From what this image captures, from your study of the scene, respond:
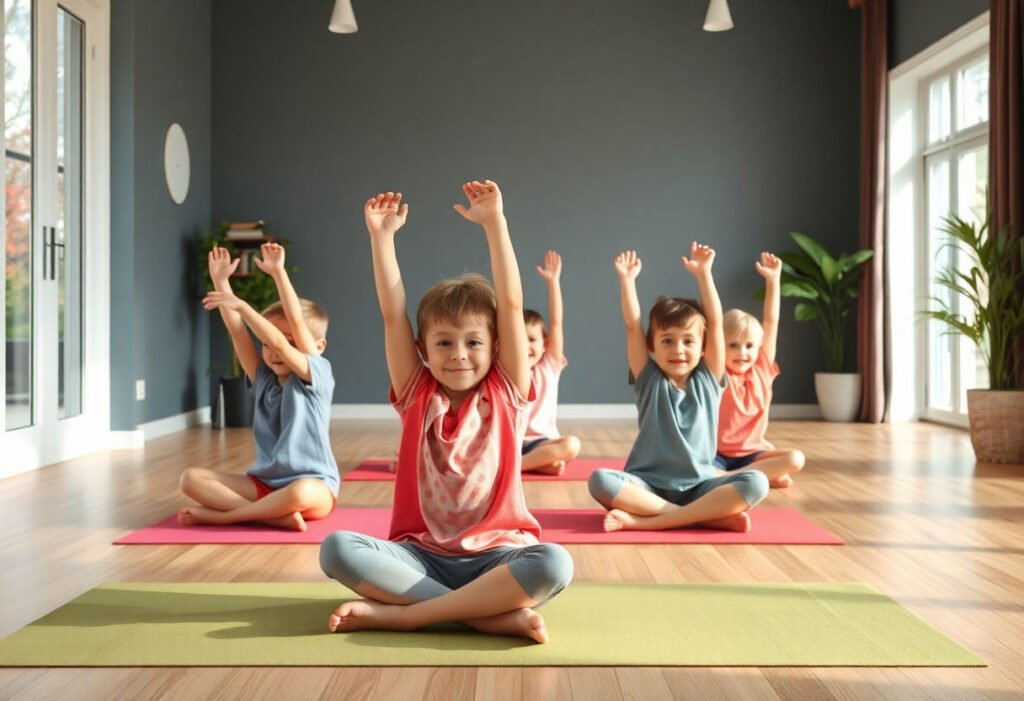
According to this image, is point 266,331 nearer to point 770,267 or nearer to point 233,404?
point 770,267

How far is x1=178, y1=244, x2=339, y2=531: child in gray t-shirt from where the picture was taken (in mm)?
2945

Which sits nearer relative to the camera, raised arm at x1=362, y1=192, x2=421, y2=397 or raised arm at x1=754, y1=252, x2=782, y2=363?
raised arm at x1=362, y1=192, x2=421, y2=397

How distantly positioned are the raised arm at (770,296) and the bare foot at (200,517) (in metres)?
1.81

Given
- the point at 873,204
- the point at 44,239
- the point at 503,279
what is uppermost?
the point at 873,204

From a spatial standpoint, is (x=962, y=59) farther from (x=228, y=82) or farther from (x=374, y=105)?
(x=228, y=82)

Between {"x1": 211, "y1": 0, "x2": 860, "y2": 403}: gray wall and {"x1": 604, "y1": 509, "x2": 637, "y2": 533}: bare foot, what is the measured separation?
13.6 ft

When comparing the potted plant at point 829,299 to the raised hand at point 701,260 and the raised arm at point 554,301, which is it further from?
the raised hand at point 701,260

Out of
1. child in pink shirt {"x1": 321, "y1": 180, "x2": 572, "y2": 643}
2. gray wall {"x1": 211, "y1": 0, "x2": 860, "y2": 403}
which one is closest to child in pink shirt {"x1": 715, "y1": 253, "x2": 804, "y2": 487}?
child in pink shirt {"x1": 321, "y1": 180, "x2": 572, "y2": 643}

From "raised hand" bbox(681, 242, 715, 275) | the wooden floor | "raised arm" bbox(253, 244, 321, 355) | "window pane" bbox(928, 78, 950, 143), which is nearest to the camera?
the wooden floor

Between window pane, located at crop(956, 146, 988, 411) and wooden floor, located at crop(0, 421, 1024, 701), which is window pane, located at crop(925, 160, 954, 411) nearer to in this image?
window pane, located at crop(956, 146, 988, 411)

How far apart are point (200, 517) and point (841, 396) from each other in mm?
4740

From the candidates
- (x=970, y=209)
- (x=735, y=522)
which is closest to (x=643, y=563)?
(x=735, y=522)

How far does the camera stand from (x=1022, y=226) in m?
4.78

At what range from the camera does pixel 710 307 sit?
2.89 meters
